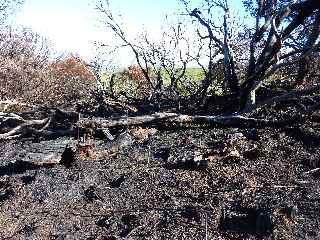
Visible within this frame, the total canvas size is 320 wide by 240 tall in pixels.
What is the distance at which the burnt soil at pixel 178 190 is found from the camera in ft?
13.8

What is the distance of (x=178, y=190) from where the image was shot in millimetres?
4773

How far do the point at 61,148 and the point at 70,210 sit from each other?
1.43 meters

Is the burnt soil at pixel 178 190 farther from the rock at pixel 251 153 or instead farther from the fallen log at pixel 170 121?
the fallen log at pixel 170 121

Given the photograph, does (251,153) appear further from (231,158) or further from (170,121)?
(170,121)

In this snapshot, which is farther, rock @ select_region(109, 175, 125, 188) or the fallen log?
the fallen log

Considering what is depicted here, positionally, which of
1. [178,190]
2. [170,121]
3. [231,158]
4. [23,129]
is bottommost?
[178,190]

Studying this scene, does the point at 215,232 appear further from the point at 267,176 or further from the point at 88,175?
the point at 88,175

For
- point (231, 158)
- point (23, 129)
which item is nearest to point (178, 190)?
point (231, 158)

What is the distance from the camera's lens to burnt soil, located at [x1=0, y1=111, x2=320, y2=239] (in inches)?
165

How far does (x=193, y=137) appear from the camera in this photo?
6016 mm

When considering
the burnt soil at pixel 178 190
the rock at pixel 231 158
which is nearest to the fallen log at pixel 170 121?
the burnt soil at pixel 178 190

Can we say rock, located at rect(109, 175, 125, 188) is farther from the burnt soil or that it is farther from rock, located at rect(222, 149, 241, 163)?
rock, located at rect(222, 149, 241, 163)

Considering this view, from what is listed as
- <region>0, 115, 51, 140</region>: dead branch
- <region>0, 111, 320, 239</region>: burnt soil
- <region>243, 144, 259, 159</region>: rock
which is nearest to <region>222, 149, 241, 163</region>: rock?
<region>0, 111, 320, 239</region>: burnt soil

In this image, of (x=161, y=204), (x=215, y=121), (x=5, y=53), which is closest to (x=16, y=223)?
(x=161, y=204)
